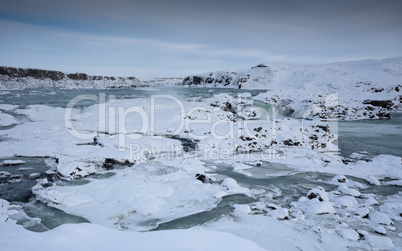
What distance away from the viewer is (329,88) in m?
47.3

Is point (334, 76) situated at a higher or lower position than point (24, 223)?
higher

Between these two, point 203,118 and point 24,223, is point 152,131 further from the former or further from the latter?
point 24,223

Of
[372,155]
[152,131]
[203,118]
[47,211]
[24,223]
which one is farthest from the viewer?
[203,118]

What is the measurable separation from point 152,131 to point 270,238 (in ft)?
32.3

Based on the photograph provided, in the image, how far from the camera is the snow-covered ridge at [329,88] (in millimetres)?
24906

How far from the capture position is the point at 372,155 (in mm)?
10750

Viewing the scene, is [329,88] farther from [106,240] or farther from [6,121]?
[106,240]

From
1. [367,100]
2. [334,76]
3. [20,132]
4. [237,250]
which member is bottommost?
[237,250]

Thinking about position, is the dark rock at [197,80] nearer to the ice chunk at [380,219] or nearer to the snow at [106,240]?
the ice chunk at [380,219]

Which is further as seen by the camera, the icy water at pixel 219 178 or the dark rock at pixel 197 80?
the dark rock at pixel 197 80

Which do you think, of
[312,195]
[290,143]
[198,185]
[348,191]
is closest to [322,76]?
[290,143]

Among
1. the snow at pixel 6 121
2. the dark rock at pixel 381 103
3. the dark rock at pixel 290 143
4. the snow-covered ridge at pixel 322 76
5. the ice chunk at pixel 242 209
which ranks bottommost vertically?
the ice chunk at pixel 242 209

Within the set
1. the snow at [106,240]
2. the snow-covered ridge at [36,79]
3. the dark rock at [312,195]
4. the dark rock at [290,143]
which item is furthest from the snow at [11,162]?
the snow-covered ridge at [36,79]

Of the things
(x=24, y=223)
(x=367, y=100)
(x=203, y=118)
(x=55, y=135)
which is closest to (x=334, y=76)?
(x=367, y=100)
